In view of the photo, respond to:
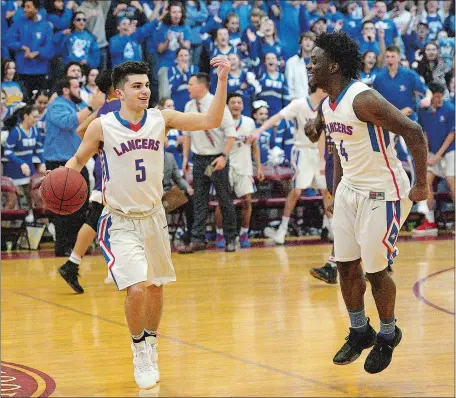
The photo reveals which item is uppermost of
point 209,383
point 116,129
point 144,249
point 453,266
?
point 116,129

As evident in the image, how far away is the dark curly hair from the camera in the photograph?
618 cm

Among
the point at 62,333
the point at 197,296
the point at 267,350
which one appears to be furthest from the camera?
the point at 197,296

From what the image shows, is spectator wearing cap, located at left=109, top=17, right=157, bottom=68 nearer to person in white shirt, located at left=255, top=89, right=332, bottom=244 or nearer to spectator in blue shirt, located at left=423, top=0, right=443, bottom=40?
person in white shirt, located at left=255, top=89, right=332, bottom=244

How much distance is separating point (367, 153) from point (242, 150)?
23.9 feet

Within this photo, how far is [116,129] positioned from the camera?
242 inches

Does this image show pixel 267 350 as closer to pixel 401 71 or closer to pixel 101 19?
pixel 401 71

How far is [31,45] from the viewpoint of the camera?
14.9 meters

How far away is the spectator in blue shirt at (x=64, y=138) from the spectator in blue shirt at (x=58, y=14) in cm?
361

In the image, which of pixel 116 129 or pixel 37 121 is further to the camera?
pixel 37 121

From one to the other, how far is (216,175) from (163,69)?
11.3ft

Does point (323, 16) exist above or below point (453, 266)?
above

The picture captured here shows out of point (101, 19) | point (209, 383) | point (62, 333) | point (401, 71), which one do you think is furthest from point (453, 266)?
point (101, 19)

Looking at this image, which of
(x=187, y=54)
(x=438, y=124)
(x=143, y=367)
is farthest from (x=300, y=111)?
(x=143, y=367)

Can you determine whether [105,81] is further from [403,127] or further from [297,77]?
[297,77]
